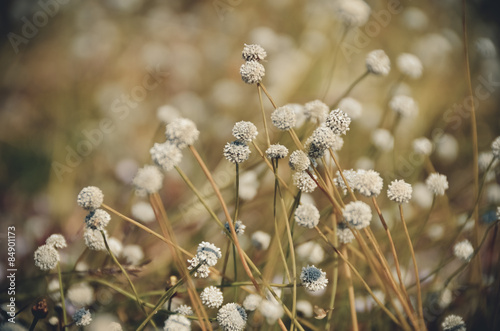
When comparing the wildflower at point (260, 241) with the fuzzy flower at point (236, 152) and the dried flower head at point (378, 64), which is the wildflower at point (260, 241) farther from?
the dried flower head at point (378, 64)

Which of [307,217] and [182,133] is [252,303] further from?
[182,133]

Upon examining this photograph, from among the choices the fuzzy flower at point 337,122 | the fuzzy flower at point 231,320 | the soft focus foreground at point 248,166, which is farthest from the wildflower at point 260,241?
the fuzzy flower at point 337,122

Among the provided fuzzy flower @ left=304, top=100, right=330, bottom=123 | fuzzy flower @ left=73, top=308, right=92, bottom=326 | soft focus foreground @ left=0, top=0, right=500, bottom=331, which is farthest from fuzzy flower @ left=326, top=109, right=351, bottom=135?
fuzzy flower @ left=73, top=308, right=92, bottom=326

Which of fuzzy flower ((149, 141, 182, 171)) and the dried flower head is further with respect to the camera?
the dried flower head

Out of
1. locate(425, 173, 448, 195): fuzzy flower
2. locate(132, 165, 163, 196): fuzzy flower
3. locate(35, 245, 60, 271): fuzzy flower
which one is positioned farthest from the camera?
locate(425, 173, 448, 195): fuzzy flower

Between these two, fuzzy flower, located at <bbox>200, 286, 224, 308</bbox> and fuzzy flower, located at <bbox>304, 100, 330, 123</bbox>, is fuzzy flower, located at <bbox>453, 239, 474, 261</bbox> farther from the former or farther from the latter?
fuzzy flower, located at <bbox>200, 286, 224, 308</bbox>

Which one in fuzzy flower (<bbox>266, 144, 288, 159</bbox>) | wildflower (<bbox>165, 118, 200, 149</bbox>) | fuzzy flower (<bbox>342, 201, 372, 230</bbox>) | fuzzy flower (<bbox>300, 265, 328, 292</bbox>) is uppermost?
fuzzy flower (<bbox>342, 201, 372, 230</bbox>)
